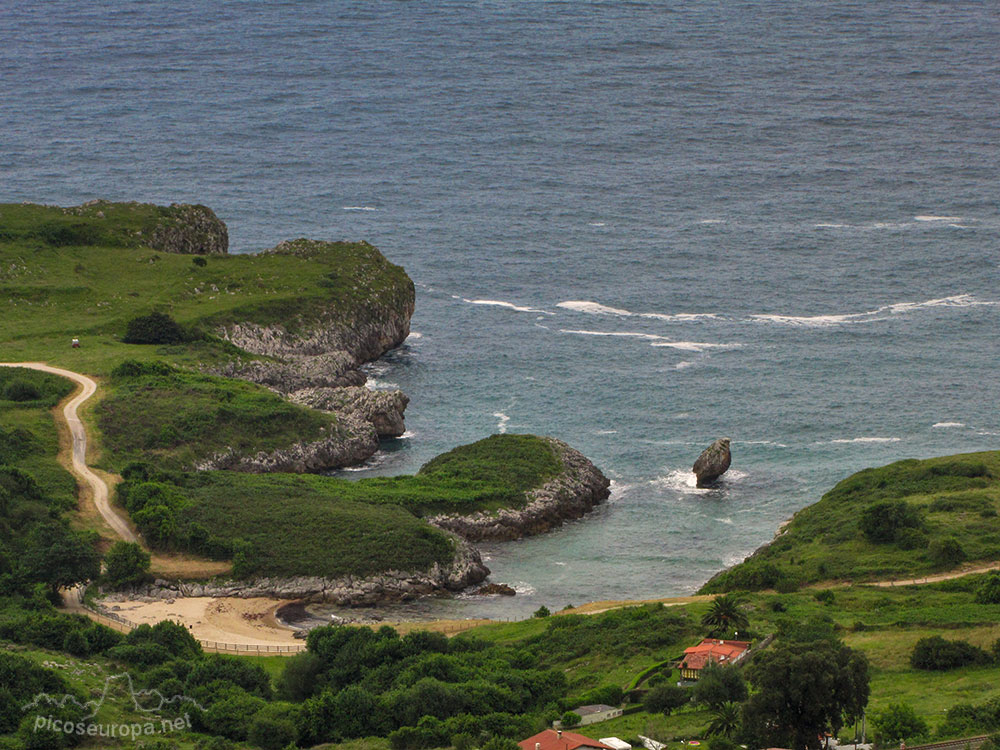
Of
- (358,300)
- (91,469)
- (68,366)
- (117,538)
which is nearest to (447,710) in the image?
(117,538)

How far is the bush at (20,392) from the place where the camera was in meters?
155

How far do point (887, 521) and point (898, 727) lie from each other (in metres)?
40.5

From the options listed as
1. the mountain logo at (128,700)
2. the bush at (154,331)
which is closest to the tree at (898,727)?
the mountain logo at (128,700)

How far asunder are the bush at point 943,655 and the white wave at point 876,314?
94188mm

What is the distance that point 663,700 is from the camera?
9775cm

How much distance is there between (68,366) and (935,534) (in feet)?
281

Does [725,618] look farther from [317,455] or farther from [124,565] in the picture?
[317,455]

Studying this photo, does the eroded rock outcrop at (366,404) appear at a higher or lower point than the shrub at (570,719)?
higher

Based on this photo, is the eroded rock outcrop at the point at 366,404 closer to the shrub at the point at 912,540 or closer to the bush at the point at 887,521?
the bush at the point at 887,521

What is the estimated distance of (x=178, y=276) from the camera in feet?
629

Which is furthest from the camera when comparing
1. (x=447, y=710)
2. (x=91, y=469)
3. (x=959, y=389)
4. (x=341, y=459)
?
(x=959, y=389)

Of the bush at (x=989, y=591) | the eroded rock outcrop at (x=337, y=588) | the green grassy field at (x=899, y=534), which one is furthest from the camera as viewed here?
the eroded rock outcrop at (x=337, y=588)

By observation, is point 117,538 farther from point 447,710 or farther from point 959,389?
point 959,389

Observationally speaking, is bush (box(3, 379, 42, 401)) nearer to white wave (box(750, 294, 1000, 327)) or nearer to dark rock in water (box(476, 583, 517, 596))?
dark rock in water (box(476, 583, 517, 596))
